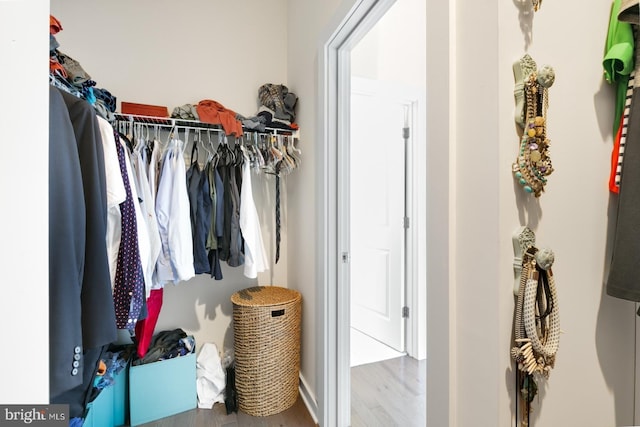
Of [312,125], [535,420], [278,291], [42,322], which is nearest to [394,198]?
[312,125]

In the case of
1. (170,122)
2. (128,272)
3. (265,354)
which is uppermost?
(170,122)

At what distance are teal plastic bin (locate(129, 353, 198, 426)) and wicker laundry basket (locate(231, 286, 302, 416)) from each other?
287 mm

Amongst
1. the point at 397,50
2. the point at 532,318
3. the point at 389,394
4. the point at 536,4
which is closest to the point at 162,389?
the point at 389,394

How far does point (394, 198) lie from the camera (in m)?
2.51

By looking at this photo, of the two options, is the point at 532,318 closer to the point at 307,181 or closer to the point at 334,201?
the point at 334,201

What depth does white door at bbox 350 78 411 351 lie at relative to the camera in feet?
8.13

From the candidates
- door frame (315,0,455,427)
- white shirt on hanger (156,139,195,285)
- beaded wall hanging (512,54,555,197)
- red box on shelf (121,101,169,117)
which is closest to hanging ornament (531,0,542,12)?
beaded wall hanging (512,54,555,197)

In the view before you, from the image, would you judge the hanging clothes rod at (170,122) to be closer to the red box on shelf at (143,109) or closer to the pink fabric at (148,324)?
the red box on shelf at (143,109)

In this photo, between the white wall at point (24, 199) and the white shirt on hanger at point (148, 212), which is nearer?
the white wall at point (24, 199)

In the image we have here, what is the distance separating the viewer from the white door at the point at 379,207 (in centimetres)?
248

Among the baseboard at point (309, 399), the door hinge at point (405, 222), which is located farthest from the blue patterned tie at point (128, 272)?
the door hinge at point (405, 222)

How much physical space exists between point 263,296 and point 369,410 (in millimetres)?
955

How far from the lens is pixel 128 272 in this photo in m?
1.22

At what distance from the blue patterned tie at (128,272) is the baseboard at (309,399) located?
3.66 feet
